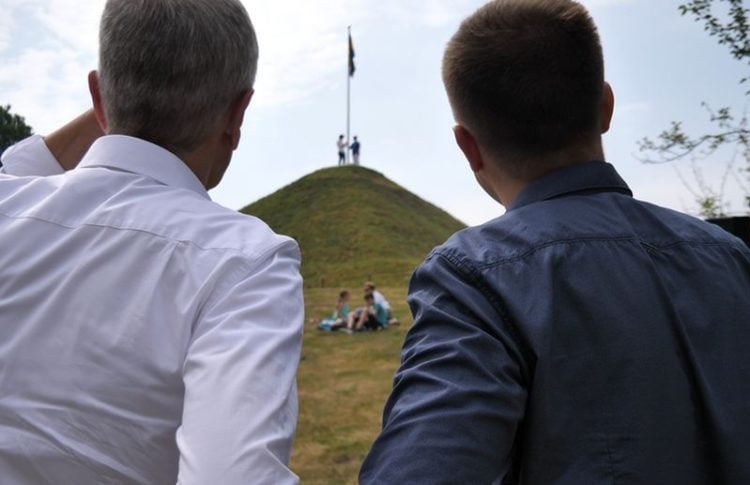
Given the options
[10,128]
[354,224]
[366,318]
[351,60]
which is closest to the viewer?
[366,318]

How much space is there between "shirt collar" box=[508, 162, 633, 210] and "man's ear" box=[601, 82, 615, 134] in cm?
11

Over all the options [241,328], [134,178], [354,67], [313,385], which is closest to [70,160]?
[134,178]

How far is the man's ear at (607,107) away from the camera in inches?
60.6

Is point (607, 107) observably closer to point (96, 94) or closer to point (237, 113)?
point (237, 113)

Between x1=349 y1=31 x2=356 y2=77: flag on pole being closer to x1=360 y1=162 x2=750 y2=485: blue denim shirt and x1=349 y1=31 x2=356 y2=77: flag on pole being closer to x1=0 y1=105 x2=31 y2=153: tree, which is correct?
x1=0 y1=105 x2=31 y2=153: tree

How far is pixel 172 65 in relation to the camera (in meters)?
1.37

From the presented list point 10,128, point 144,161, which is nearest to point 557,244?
point 144,161

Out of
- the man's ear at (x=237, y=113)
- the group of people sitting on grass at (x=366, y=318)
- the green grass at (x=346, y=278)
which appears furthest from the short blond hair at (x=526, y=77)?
the group of people sitting on grass at (x=366, y=318)

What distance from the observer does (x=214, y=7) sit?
1.41 meters

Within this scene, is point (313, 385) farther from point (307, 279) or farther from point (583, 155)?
point (307, 279)

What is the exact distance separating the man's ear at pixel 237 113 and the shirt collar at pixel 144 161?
12 cm

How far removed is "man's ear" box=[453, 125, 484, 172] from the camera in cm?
152

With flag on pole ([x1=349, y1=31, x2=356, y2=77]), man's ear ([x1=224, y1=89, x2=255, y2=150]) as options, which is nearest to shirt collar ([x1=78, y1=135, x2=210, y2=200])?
man's ear ([x1=224, y1=89, x2=255, y2=150])

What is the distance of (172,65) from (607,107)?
2.87 ft
